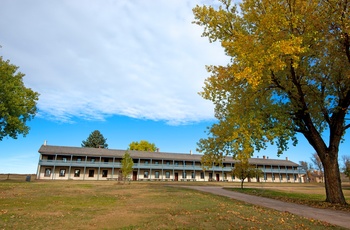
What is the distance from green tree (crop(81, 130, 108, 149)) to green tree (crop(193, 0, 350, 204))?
69.3 meters

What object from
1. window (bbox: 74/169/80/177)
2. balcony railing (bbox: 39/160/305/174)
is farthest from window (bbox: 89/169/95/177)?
balcony railing (bbox: 39/160/305/174)

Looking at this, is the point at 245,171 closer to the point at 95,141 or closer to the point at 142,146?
the point at 142,146

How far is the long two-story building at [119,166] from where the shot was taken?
4697cm

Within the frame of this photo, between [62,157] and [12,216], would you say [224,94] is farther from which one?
[62,157]

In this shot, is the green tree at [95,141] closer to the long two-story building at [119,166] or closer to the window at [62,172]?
the long two-story building at [119,166]

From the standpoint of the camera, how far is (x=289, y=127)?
1456cm

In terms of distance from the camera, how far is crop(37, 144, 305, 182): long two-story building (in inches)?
Result: 1849

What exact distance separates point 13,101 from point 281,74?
31.6 metres

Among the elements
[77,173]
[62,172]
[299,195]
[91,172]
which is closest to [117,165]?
[91,172]

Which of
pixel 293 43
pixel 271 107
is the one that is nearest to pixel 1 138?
pixel 271 107

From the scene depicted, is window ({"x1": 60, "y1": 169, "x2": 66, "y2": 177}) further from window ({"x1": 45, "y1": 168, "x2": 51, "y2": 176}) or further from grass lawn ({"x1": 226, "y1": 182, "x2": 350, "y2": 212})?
grass lawn ({"x1": 226, "y1": 182, "x2": 350, "y2": 212})

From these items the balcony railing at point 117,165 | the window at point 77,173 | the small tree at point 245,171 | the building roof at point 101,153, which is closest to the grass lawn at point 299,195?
the small tree at point 245,171

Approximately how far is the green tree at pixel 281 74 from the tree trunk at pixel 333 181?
2.0 inches

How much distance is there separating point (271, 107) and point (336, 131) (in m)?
4.85
